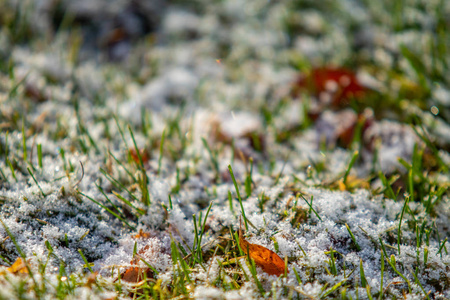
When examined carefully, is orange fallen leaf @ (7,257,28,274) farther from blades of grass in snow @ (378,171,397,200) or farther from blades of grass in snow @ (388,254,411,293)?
blades of grass in snow @ (378,171,397,200)

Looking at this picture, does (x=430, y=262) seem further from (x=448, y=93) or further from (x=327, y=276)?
(x=448, y=93)

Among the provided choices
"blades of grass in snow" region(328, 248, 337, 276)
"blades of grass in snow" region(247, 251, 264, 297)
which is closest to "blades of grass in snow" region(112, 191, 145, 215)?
"blades of grass in snow" region(247, 251, 264, 297)

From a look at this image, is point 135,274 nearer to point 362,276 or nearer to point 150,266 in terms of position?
point 150,266

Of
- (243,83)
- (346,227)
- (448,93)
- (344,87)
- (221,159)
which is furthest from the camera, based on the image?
(243,83)

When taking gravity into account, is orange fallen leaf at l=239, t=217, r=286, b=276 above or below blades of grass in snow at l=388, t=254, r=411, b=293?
above

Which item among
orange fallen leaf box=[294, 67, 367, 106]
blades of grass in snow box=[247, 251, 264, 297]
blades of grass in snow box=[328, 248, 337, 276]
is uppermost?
orange fallen leaf box=[294, 67, 367, 106]

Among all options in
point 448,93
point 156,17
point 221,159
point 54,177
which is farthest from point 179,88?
point 448,93

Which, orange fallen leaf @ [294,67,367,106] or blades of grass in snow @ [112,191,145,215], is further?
orange fallen leaf @ [294,67,367,106]

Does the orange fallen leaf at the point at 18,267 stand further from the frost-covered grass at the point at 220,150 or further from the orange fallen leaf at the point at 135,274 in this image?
the orange fallen leaf at the point at 135,274
